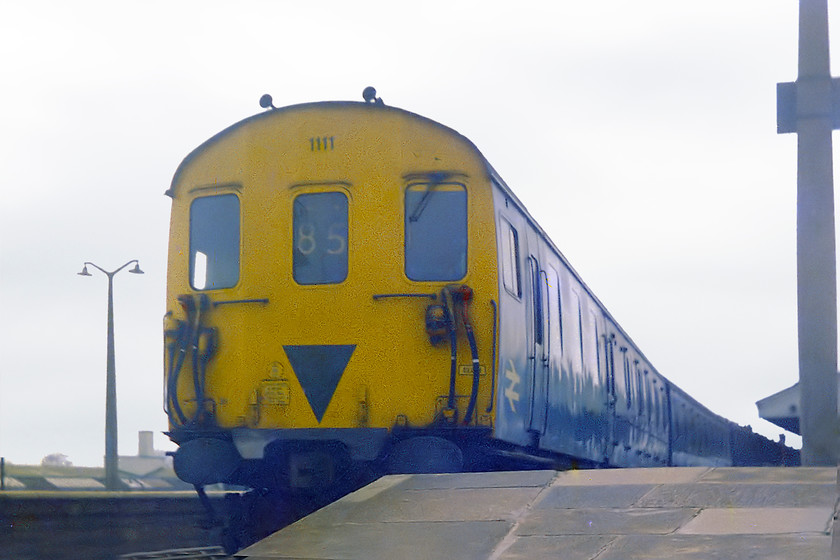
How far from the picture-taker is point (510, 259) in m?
Result: 8.45

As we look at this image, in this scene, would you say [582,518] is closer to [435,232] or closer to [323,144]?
[435,232]

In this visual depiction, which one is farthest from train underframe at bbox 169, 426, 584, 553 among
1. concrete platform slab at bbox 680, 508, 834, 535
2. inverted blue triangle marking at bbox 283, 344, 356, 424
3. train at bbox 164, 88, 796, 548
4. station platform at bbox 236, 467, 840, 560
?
concrete platform slab at bbox 680, 508, 834, 535

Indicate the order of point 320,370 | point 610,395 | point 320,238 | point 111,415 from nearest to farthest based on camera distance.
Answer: point 320,370 → point 320,238 → point 610,395 → point 111,415

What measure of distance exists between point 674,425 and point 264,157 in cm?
1599

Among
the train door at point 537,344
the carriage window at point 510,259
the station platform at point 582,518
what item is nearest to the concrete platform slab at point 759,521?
the station platform at point 582,518

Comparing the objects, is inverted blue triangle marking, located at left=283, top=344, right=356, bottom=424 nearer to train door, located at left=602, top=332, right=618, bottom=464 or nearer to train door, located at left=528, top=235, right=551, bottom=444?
train door, located at left=528, top=235, right=551, bottom=444

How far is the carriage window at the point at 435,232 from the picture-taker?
799 centimetres

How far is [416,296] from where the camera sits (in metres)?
7.93

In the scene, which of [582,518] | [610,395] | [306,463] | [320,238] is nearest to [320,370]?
[306,463]

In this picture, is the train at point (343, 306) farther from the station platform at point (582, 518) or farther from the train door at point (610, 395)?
the train door at point (610, 395)

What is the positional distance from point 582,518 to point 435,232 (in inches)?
182


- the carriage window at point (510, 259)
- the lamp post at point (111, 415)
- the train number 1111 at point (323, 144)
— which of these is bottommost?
the lamp post at point (111, 415)

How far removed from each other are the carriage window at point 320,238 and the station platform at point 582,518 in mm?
3819

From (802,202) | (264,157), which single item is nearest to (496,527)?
(802,202)
